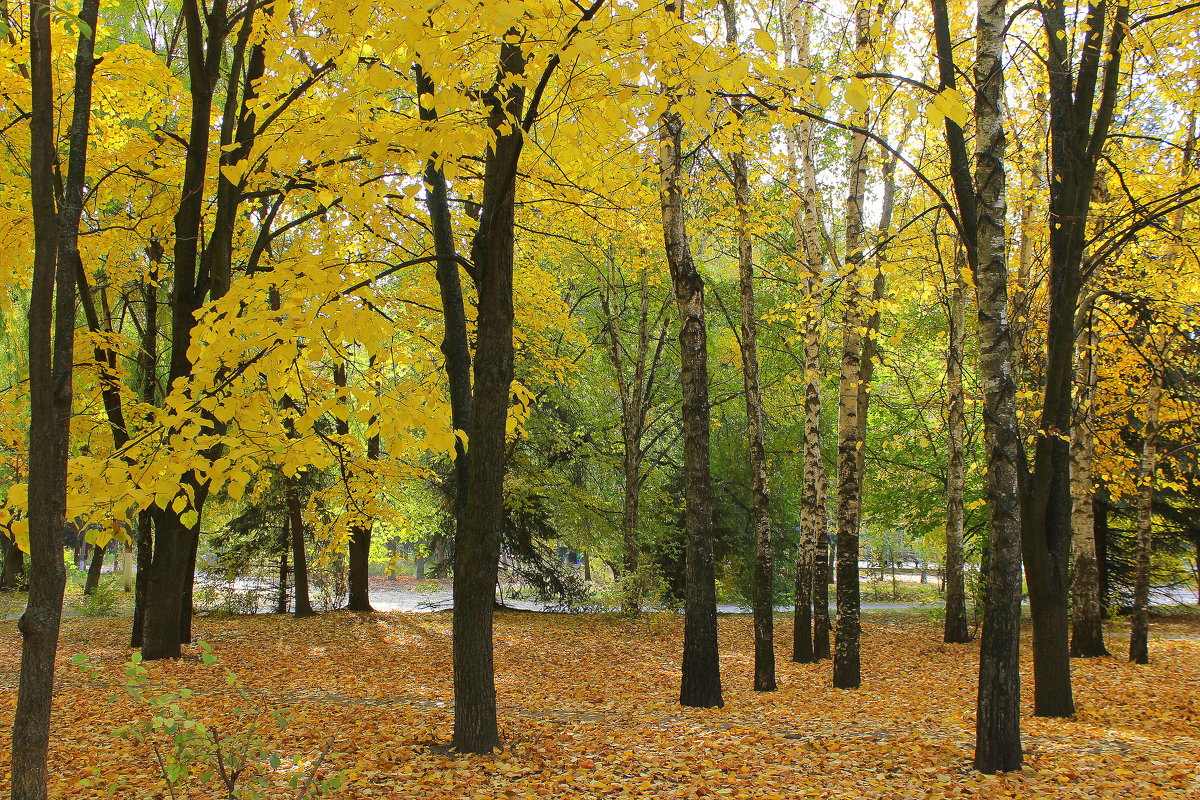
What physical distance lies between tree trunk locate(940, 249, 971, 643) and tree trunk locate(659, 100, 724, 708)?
470 centimetres

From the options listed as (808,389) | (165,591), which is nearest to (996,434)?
(808,389)

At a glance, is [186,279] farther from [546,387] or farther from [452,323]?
[546,387]

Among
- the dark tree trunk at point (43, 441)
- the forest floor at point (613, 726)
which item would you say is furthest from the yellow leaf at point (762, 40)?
the forest floor at point (613, 726)

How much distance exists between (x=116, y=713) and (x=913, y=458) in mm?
16364

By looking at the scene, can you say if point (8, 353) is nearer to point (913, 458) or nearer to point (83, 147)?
point (83, 147)

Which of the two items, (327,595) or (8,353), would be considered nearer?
(8,353)

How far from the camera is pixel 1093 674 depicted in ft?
28.9

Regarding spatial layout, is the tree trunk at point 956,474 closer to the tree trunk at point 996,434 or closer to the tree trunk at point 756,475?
the tree trunk at point 756,475

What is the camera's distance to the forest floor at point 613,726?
4.39m

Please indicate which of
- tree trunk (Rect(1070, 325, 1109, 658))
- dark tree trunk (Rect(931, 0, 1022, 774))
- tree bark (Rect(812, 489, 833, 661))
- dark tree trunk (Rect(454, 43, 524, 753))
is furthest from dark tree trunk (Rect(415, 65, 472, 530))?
tree trunk (Rect(1070, 325, 1109, 658))

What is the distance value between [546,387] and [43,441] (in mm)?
13702

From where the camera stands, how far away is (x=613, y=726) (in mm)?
6035

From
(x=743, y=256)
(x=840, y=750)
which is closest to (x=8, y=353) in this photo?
(x=743, y=256)

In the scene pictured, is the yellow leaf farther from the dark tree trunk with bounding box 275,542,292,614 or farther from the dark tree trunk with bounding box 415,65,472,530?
the dark tree trunk with bounding box 275,542,292,614
